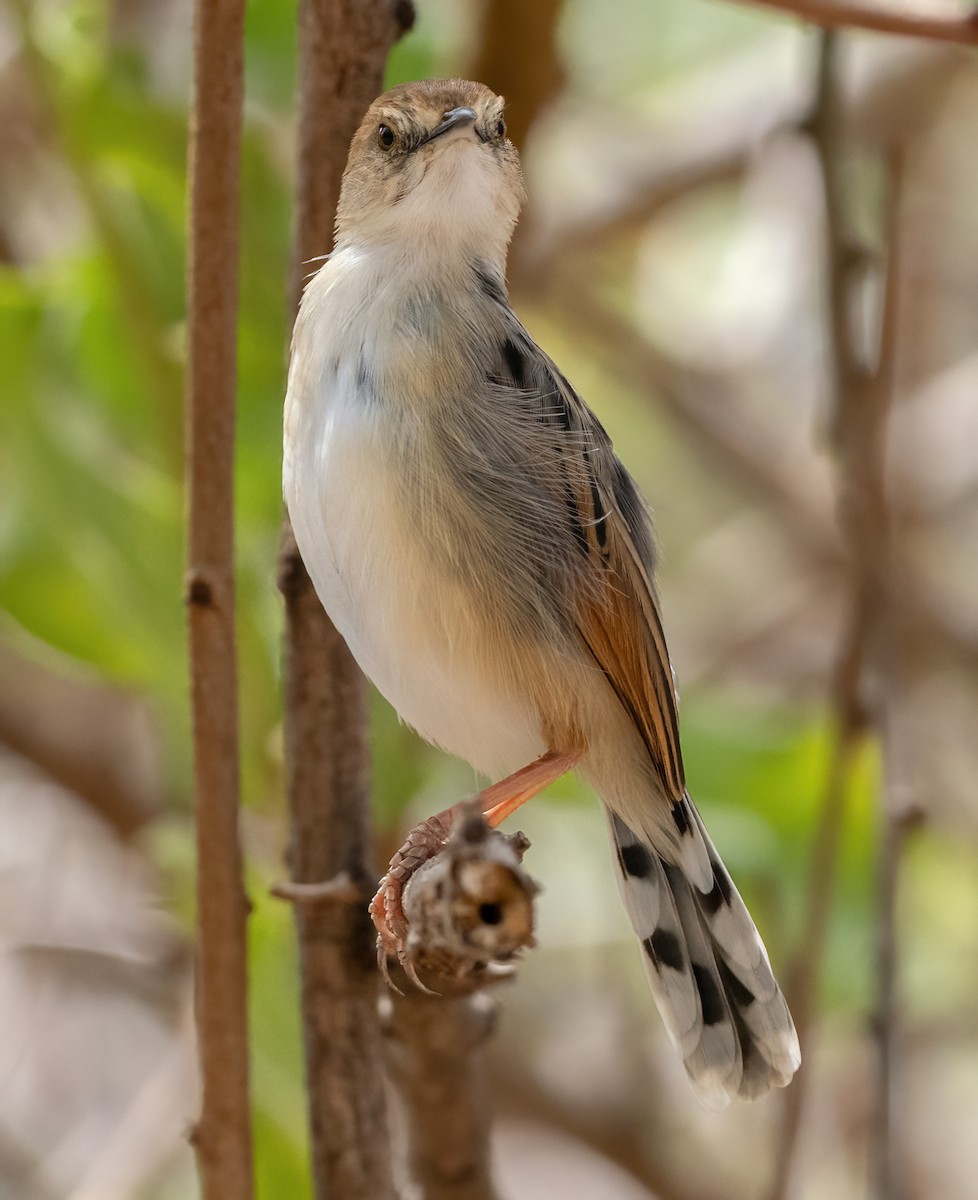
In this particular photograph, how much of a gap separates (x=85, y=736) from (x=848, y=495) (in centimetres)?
280

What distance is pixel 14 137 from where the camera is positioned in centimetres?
545

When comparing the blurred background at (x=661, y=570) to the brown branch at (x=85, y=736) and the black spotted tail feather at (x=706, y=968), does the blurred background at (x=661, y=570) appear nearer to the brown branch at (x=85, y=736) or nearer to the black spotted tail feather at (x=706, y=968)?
the brown branch at (x=85, y=736)

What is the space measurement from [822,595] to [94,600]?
3.48 metres

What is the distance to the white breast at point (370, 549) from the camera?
8.14 ft

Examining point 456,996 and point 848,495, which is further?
point 848,495

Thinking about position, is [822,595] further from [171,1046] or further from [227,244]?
[227,244]

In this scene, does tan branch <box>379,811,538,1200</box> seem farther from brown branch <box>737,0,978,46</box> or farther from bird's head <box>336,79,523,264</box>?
brown branch <box>737,0,978,46</box>

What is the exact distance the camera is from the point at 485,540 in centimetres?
258

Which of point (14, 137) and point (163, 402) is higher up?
point (14, 137)

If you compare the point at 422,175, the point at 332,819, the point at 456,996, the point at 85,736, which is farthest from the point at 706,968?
the point at 85,736

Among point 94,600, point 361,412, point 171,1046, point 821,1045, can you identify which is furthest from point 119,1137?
point 361,412

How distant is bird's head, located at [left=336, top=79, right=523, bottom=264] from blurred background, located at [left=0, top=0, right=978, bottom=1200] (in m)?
0.80

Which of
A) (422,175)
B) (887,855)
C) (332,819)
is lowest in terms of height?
(887,855)

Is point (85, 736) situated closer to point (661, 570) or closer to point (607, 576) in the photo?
point (661, 570)
